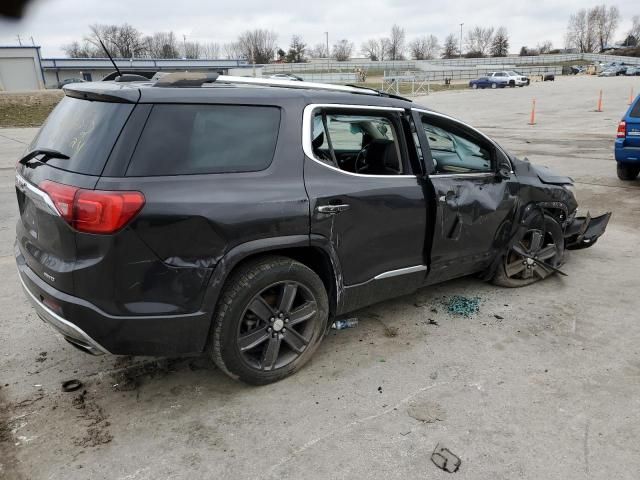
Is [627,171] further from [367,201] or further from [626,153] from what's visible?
[367,201]

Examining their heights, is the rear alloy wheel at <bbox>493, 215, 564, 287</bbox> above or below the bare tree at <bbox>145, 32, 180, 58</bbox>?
below

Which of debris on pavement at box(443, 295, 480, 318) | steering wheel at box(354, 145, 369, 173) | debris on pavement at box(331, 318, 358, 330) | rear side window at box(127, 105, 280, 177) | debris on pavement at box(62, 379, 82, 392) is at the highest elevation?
rear side window at box(127, 105, 280, 177)

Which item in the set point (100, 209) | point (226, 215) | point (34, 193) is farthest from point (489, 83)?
point (100, 209)

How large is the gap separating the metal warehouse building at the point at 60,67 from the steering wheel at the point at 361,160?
40.6 meters

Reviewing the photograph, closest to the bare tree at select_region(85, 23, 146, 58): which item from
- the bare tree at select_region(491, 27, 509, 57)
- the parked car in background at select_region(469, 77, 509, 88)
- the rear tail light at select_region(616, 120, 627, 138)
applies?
the rear tail light at select_region(616, 120, 627, 138)

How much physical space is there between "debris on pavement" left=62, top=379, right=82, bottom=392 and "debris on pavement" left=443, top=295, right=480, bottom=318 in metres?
2.80

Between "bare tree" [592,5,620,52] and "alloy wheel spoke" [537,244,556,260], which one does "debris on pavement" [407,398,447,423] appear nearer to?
"alloy wheel spoke" [537,244,556,260]

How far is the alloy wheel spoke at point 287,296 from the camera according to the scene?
318cm

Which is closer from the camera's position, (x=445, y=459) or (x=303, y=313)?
(x=445, y=459)

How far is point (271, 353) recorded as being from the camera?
128 inches

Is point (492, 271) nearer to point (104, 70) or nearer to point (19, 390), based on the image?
point (19, 390)

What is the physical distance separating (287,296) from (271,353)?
0.37 m

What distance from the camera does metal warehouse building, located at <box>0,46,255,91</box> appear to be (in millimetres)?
54344

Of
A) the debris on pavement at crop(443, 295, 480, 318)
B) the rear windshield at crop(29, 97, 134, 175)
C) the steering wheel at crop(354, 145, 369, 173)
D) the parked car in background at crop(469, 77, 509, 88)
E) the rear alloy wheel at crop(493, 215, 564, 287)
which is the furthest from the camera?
the parked car in background at crop(469, 77, 509, 88)
